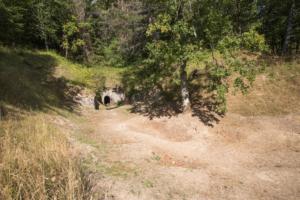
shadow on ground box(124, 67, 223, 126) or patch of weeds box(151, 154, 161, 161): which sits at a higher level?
shadow on ground box(124, 67, 223, 126)

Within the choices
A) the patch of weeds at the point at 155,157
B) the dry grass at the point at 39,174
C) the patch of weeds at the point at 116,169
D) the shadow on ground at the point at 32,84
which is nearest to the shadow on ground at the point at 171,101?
the patch of weeds at the point at 155,157

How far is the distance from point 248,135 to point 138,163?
244 inches

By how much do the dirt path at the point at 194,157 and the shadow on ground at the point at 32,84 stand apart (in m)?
3.09

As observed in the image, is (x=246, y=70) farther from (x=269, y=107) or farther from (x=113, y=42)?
(x=113, y=42)

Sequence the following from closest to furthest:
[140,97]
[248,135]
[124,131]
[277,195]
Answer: [277,195], [248,135], [124,131], [140,97]

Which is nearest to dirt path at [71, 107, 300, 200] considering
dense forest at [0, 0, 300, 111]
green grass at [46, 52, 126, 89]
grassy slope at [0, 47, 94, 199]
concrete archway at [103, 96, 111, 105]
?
grassy slope at [0, 47, 94, 199]

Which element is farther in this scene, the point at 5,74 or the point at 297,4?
the point at 297,4

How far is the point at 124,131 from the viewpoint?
1240 cm

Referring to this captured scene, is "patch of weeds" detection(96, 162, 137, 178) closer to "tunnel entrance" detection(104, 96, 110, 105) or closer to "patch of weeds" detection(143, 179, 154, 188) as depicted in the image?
"patch of weeds" detection(143, 179, 154, 188)

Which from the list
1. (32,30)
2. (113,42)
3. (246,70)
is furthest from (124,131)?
(32,30)

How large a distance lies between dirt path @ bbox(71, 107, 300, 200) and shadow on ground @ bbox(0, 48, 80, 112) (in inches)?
122

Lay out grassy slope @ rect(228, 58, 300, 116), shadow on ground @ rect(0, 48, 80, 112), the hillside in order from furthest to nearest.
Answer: grassy slope @ rect(228, 58, 300, 116) < shadow on ground @ rect(0, 48, 80, 112) < the hillside

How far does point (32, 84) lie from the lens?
53.1ft

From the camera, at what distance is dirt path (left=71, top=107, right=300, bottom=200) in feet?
21.6
